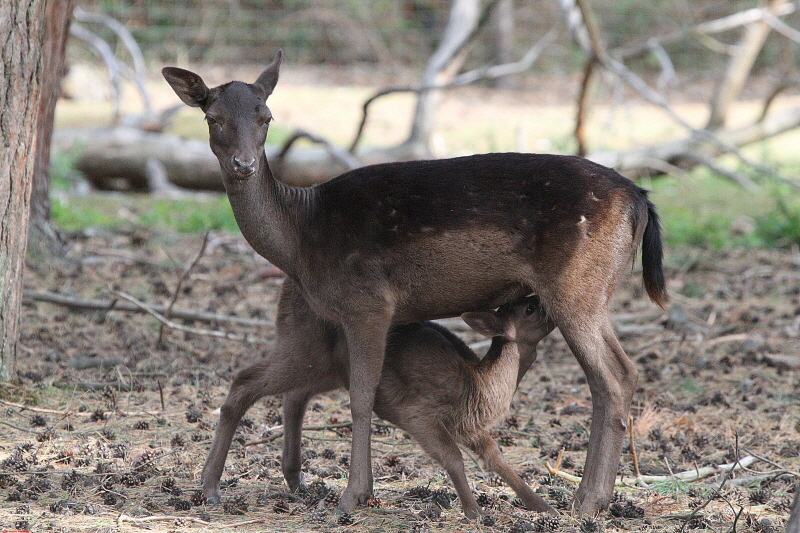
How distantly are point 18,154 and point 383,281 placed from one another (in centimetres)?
222

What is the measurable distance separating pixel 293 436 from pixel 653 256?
2016mm

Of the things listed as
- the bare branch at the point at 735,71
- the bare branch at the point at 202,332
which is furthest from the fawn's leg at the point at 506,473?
the bare branch at the point at 735,71

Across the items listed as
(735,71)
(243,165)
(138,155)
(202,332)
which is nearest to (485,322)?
(243,165)

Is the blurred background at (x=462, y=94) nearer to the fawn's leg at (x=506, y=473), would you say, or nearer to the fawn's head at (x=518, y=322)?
the fawn's head at (x=518, y=322)

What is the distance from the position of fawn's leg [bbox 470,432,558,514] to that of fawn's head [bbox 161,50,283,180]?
5.49ft

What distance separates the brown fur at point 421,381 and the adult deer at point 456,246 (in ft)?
0.61

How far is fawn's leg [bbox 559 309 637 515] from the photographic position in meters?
4.49

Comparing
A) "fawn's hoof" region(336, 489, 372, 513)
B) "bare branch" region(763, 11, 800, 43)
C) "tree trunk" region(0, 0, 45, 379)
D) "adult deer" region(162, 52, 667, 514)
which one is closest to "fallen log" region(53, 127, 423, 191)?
"bare branch" region(763, 11, 800, 43)

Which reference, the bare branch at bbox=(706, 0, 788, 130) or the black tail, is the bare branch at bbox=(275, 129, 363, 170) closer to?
the black tail

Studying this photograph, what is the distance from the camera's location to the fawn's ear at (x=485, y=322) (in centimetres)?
484

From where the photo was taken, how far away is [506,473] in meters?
4.44

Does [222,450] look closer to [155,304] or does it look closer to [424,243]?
[424,243]

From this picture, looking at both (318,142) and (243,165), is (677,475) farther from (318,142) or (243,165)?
(318,142)

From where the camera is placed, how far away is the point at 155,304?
755 centimetres
